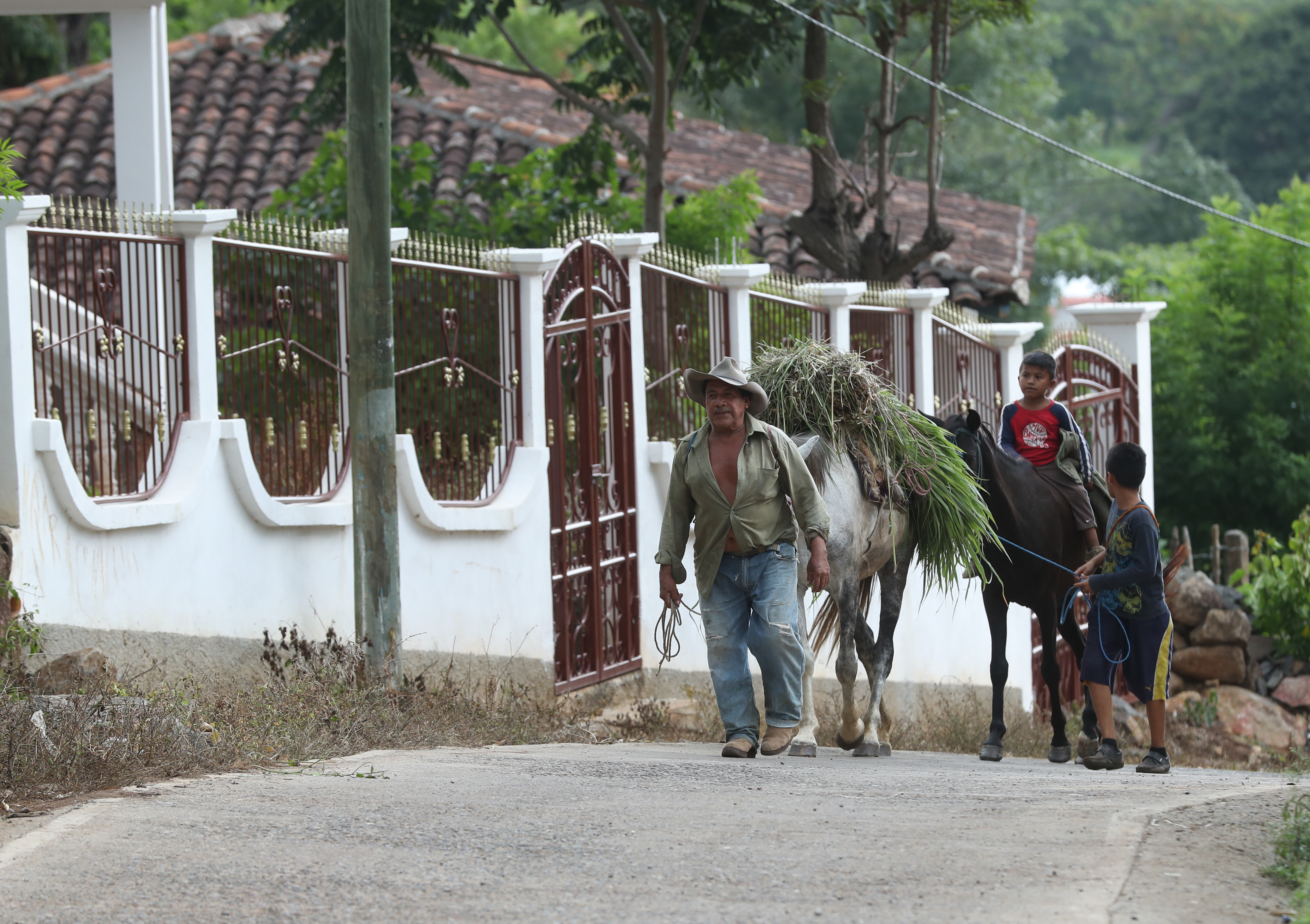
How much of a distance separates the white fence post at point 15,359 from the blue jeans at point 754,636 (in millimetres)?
3238

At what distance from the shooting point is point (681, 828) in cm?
588

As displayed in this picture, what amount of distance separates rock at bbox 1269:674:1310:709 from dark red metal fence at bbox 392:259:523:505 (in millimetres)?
10189

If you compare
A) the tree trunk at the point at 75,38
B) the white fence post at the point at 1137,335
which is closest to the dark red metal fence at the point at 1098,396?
the white fence post at the point at 1137,335

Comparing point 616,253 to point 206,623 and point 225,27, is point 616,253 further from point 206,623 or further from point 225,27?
point 225,27

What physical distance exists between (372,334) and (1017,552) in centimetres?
373

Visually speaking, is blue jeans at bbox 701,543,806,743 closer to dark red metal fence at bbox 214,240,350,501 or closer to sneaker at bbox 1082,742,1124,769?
sneaker at bbox 1082,742,1124,769

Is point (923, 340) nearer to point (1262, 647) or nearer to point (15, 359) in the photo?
point (1262, 647)

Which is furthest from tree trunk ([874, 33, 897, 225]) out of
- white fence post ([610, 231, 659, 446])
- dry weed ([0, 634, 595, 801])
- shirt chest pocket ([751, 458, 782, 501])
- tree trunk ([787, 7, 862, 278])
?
shirt chest pocket ([751, 458, 782, 501])

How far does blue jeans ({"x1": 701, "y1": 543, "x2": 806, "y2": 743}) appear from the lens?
8.09m

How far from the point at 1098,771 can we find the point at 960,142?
33431mm

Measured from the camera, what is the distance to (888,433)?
8.96 meters

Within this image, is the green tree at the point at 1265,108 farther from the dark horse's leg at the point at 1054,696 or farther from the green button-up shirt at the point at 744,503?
the green button-up shirt at the point at 744,503

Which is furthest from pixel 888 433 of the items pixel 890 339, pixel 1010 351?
pixel 1010 351

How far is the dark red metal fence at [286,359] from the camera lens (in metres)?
9.12
